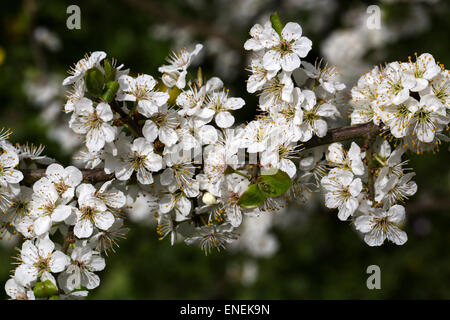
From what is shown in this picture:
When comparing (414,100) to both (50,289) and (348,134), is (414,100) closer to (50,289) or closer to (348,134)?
(348,134)

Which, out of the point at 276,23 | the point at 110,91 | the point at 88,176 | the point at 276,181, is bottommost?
the point at 276,181

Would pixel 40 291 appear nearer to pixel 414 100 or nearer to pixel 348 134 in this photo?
pixel 348 134

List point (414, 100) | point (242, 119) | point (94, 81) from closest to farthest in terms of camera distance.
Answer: point (94, 81) → point (414, 100) → point (242, 119)

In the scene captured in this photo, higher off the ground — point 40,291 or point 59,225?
point 59,225

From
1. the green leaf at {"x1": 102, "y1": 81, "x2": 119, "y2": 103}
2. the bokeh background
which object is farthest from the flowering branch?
the bokeh background

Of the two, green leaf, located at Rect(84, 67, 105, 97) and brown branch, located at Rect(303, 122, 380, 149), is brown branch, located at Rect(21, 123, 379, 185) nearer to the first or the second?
brown branch, located at Rect(303, 122, 380, 149)

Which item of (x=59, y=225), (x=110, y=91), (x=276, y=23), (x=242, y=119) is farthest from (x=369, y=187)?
(x=242, y=119)

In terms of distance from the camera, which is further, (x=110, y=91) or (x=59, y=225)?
(x=59, y=225)

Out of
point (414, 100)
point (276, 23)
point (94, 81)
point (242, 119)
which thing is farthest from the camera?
point (242, 119)
